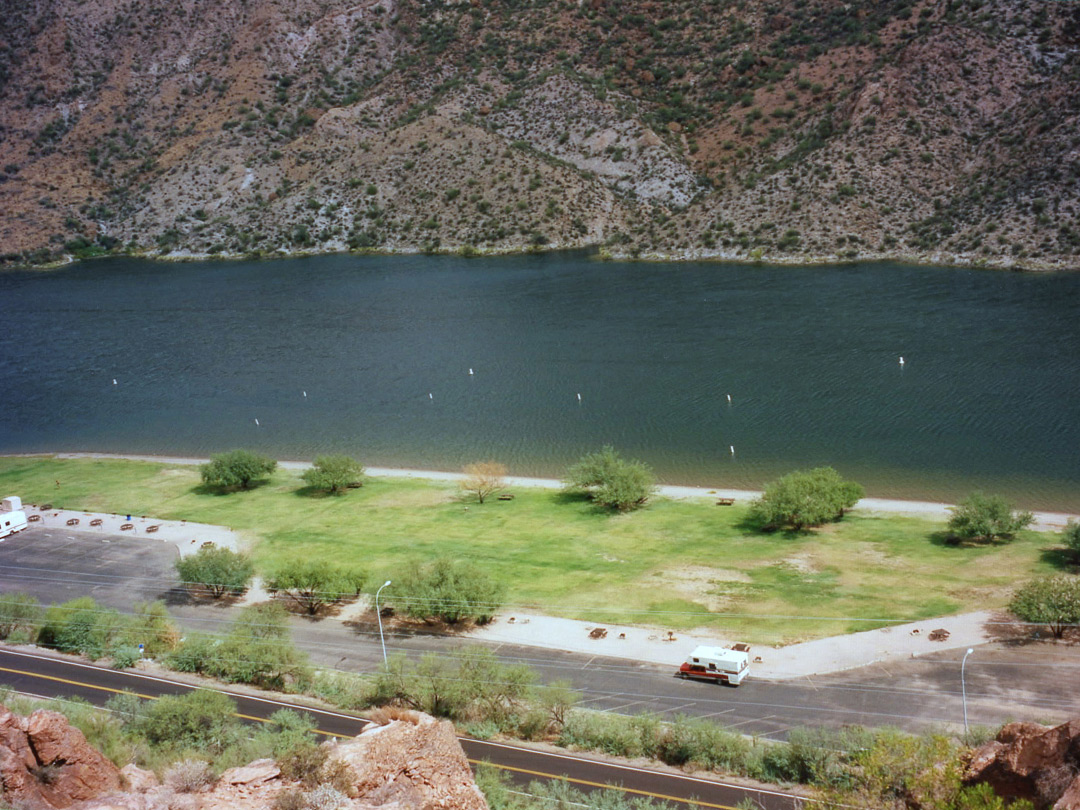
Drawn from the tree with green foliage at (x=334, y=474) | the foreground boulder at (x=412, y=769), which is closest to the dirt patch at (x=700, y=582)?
the foreground boulder at (x=412, y=769)

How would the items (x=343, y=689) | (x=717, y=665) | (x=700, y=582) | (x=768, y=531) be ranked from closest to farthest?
(x=717, y=665)
(x=343, y=689)
(x=700, y=582)
(x=768, y=531)

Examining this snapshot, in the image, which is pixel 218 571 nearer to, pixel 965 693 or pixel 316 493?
pixel 316 493

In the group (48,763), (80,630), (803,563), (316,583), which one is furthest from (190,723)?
(803,563)

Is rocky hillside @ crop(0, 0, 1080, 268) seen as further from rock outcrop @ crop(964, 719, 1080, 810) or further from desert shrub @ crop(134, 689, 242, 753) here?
desert shrub @ crop(134, 689, 242, 753)

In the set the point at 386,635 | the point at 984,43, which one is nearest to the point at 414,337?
the point at 386,635

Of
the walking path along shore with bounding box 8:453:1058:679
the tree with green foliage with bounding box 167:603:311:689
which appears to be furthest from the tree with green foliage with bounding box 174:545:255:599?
the tree with green foliage with bounding box 167:603:311:689

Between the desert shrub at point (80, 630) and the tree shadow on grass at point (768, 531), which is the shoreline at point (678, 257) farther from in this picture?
the desert shrub at point (80, 630)
